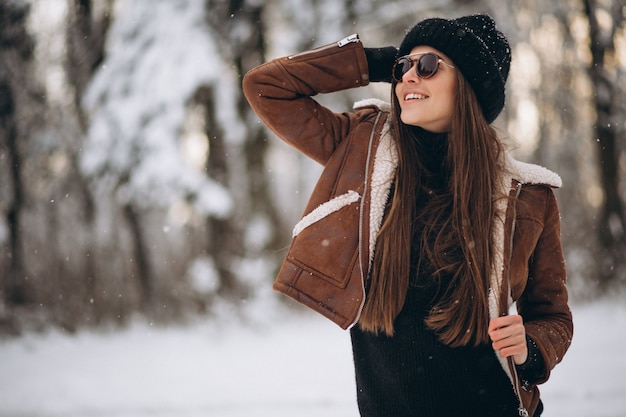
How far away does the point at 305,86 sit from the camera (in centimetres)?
201

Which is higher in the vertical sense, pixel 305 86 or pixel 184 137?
pixel 184 137

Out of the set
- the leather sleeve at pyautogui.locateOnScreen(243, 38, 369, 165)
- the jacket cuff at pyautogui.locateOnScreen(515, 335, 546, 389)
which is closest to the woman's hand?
the jacket cuff at pyautogui.locateOnScreen(515, 335, 546, 389)

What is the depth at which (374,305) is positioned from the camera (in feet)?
5.89

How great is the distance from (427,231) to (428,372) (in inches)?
18.2

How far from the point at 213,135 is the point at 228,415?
4824mm

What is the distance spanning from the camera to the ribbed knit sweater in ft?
5.88

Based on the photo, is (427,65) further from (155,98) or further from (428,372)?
(155,98)

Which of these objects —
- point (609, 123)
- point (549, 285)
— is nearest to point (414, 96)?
point (549, 285)

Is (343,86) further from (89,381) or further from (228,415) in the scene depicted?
(89,381)

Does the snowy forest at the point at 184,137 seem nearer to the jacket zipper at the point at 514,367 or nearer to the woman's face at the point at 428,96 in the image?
the woman's face at the point at 428,96

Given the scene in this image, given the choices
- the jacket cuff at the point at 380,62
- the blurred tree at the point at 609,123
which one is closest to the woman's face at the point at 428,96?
the jacket cuff at the point at 380,62

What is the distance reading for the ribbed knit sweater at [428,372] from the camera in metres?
1.79

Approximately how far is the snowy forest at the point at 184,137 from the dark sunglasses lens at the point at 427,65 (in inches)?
246

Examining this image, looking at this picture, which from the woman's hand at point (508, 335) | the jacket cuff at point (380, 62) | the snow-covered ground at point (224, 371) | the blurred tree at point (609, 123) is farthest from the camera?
the blurred tree at point (609, 123)
